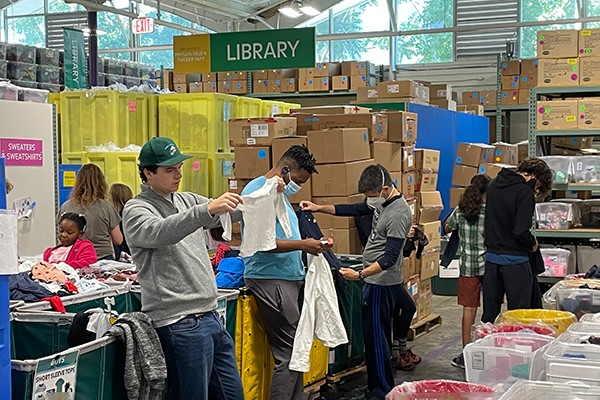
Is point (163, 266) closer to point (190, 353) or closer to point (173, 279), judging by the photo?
point (173, 279)

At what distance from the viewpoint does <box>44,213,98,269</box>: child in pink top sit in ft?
17.4

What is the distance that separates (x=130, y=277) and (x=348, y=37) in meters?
13.8

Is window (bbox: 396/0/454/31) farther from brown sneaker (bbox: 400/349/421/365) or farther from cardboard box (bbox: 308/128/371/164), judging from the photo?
brown sneaker (bbox: 400/349/421/365)

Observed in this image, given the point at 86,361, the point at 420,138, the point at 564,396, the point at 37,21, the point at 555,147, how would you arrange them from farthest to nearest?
the point at 37,21 → the point at 420,138 → the point at 555,147 → the point at 86,361 → the point at 564,396

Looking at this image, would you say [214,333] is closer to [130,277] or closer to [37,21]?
[130,277]

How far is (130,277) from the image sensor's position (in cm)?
477

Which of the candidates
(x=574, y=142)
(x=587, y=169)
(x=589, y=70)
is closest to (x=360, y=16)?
(x=574, y=142)

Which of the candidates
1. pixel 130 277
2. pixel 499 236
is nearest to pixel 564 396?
pixel 130 277

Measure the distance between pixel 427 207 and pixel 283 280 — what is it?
341 cm

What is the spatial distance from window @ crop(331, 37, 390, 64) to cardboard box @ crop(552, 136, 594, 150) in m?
10.6

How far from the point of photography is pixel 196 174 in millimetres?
8570

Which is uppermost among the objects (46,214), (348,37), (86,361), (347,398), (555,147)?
(348,37)

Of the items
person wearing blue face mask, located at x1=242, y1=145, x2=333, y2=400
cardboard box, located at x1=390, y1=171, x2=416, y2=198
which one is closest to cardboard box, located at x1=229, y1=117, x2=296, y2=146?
cardboard box, located at x1=390, y1=171, x2=416, y2=198

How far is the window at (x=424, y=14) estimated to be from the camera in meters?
17.1
